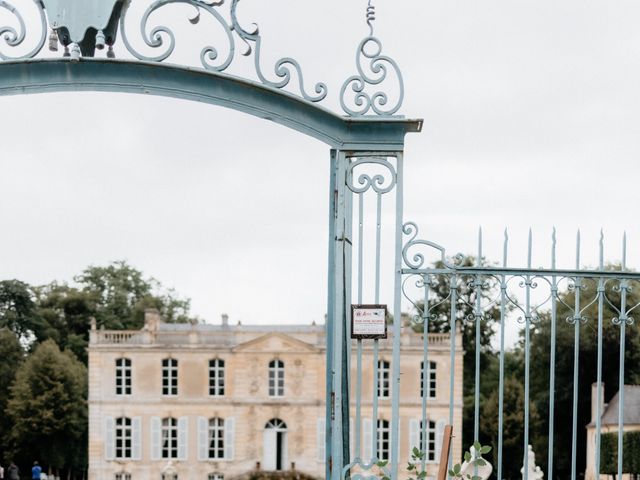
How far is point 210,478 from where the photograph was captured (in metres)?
36.5

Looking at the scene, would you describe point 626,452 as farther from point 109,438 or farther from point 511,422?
point 109,438

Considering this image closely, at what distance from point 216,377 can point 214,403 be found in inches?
32.2

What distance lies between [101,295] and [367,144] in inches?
1630

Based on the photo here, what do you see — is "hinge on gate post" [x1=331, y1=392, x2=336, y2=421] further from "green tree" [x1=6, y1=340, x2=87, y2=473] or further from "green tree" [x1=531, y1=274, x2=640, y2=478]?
"green tree" [x1=6, y1=340, x2=87, y2=473]

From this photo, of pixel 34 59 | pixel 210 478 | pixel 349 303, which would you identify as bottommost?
pixel 210 478

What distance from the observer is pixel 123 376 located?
37.0 m

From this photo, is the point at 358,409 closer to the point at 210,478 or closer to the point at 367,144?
the point at 367,144

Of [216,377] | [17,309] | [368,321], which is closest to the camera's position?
[368,321]

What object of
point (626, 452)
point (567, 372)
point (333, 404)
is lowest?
point (626, 452)

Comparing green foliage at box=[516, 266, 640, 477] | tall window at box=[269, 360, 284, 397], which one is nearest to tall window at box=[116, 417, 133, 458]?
tall window at box=[269, 360, 284, 397]

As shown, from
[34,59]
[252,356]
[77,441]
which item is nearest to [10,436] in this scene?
[77,441]

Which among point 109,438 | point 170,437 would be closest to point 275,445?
point 170,437

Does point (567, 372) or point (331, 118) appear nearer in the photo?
point (331, 118)

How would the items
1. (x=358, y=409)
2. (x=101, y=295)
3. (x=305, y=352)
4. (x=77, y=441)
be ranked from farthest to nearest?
(x=101, y=295), (x=77, y=441), (x=305, y=352), (x=358, y=409)
